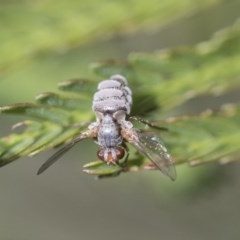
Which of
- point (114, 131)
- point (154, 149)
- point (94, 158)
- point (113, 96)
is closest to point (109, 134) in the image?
point (114, 131)

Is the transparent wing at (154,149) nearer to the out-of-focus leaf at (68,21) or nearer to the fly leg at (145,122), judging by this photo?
the fly leg at (145,122)

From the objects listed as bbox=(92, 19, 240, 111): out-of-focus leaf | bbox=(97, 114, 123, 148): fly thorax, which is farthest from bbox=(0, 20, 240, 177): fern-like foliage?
bbox=(97, 114, 123, 148): fly thorax

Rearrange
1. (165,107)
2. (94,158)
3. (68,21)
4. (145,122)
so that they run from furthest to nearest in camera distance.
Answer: (94,158) → (68,21) → (145,122) → (165,107)

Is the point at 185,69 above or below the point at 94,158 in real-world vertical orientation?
below

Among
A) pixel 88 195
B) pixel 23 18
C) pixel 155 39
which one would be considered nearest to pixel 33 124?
pixel 23 18

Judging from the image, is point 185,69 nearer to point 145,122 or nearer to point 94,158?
point 145,122

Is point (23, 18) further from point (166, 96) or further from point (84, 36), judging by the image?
point (166, 96)
